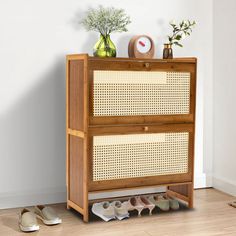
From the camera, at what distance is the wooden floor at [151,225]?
278 cm

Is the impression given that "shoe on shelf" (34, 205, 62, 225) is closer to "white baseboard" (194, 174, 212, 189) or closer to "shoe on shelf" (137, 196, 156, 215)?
"shoe on shelf" (137, 196, 156, 215)

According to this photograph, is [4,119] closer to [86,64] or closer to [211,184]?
[86,64]

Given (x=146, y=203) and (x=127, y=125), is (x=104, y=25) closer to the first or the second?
(x=127, y=125)

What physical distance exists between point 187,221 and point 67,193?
0.86 m

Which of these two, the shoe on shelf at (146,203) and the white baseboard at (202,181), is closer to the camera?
the shoe on shelf at (146,203)

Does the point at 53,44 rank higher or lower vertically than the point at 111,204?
higher

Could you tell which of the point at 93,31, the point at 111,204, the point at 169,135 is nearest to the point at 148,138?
the point at 169,135

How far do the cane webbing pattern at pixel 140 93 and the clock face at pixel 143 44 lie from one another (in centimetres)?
32

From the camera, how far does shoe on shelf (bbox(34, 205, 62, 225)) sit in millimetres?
2906

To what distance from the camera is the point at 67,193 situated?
10.8 feet

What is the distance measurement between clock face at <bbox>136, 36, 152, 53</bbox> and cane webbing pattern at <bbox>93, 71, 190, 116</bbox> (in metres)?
0.32

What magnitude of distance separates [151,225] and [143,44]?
4.26 feet

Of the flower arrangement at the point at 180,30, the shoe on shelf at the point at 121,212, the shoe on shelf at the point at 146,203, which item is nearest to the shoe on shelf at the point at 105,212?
the shoe on shelf at the point at 121,212

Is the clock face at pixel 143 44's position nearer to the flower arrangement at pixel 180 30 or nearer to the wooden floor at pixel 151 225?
the flower arrangement at pixel 180 30
